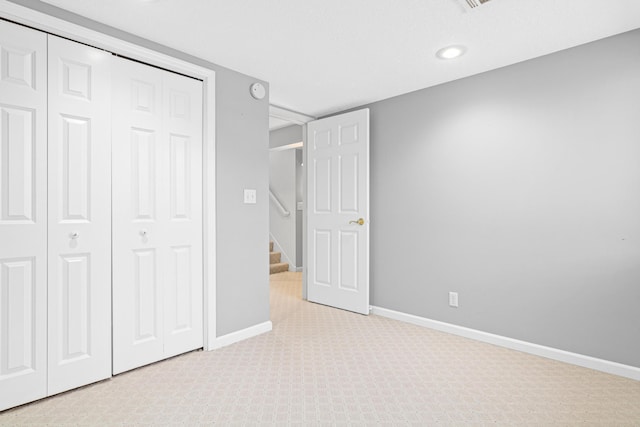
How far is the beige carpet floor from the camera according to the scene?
1778mm

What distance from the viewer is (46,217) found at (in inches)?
75.4

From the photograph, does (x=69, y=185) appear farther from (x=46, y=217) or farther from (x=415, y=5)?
(x=415, y=5)

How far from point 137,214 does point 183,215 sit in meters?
0.31

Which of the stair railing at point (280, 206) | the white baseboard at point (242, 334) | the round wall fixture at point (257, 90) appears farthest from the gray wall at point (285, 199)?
the round wall fixture at point (257, 90)

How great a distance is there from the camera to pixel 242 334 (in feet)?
9.31

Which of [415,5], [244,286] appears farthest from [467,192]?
[244,286]

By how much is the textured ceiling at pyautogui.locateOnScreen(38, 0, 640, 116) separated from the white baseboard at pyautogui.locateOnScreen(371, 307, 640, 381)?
217 cm

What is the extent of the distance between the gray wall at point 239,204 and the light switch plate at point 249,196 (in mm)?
35

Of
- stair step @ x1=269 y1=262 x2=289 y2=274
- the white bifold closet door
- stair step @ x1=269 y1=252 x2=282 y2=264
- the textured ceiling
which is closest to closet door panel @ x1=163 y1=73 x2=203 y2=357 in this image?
the white bifold closet door

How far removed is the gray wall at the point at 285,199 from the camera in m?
6.20

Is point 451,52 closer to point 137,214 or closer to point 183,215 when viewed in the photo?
point 183,215

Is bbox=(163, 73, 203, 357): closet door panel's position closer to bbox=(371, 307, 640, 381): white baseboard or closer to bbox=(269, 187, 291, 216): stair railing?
bbox=(371, 307, 640, 381): white baseboard

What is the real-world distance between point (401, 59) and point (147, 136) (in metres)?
1.93

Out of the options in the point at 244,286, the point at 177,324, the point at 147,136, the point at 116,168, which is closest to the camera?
the point at 116,168
